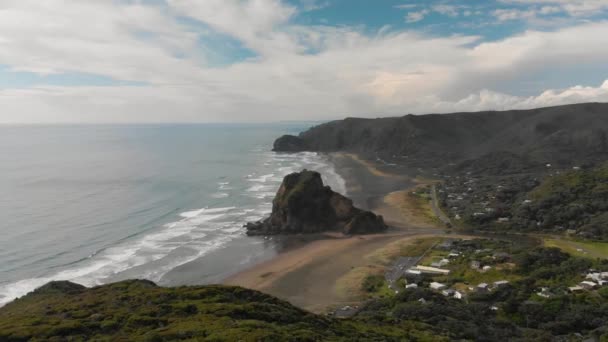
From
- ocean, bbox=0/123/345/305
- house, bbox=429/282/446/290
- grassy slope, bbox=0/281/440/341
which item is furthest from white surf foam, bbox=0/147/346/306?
house, bbox=429/282/446/290

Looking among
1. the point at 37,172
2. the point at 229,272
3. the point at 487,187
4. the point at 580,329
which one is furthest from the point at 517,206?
the point at 37,172

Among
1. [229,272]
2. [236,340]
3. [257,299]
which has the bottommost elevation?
[229,272]

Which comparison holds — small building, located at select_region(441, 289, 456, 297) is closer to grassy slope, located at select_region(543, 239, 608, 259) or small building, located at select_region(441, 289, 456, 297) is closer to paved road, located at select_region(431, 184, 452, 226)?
grassy slope, located at select_region(543, 239, 608, 259)

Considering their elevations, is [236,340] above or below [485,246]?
above

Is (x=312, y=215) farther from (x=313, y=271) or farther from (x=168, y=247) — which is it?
(x=168, y=247)

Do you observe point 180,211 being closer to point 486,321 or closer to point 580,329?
point 486,321

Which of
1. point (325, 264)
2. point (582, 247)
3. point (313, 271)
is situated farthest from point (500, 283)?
point (582, 247)
